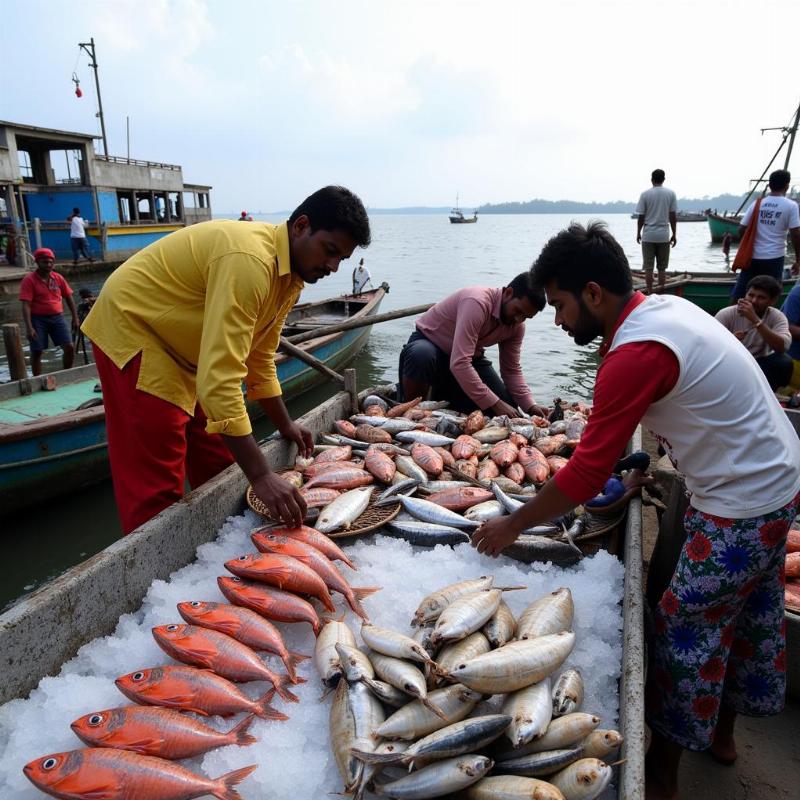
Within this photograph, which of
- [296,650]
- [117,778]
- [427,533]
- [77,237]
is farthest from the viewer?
[77,237]

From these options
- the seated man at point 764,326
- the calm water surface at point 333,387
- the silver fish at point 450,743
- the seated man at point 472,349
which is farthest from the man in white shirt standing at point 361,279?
the silver fish at point 450,743

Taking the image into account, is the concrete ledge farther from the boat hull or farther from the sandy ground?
the boat hull

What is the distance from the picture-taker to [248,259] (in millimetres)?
2586

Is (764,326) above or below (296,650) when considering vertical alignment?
above

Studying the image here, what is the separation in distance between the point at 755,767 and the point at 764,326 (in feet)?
15.7

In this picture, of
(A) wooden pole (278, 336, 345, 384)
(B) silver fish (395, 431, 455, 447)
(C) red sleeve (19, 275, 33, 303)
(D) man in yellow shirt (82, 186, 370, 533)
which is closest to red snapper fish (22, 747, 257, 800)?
(D) man in yellow shirt (82, 186, 370, 533)

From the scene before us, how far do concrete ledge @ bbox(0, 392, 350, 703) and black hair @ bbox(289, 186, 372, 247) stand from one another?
159 centimetres

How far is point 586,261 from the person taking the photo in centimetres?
215

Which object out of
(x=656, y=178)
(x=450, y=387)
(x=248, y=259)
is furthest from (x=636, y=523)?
(x=656, y=178)

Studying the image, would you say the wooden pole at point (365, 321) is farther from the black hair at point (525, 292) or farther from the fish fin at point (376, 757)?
the fish fin at point (376, 757)

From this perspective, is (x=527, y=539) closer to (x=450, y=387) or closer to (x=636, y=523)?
(x=636, y=523)

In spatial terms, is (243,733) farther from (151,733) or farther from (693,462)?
(693,462)

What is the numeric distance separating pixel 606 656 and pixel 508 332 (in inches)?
153

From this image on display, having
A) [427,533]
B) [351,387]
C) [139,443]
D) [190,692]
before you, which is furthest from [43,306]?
[190,692]
